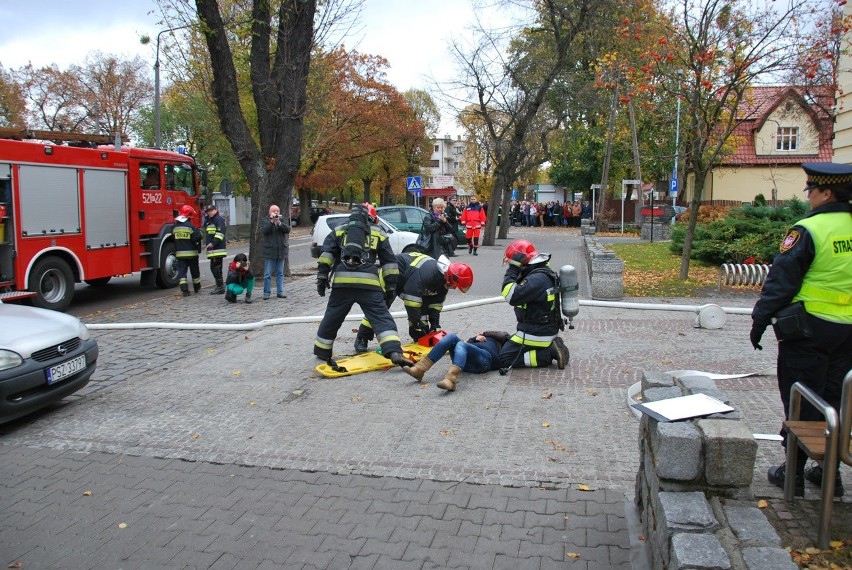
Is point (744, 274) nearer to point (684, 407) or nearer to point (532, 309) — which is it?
point (532, 309)

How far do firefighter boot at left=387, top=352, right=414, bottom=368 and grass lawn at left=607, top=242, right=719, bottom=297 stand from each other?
273 inches

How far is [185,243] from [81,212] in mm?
1990

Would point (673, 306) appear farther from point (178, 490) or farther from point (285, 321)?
point (178, 490)

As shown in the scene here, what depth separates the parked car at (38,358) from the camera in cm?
598

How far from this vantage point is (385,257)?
7.88 m

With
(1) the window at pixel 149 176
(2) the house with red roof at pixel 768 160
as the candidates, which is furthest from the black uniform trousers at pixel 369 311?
(2) the house with red roof at pixel 768 160

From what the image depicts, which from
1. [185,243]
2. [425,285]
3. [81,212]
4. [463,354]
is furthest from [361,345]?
[81,212]

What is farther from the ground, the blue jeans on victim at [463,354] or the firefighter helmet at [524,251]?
the firefighter helmet at [524,251]

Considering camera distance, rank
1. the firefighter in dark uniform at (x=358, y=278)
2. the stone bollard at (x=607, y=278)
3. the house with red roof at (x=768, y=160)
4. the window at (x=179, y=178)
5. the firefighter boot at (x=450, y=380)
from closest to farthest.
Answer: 1. the firefighter boot at (x=450, y=380)
2. the firefighter in dark uniform at (x=358, y=278)
3. the stone bollard at (x=607, y=278)
4. the window at (x=179, y=178)
5. the house with red roof at (x=768, y=160)

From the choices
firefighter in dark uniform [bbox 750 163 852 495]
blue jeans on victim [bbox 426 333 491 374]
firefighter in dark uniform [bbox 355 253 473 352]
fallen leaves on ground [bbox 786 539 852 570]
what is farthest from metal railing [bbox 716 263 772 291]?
fallen leaves on ground [bbox 786 539 852 570]

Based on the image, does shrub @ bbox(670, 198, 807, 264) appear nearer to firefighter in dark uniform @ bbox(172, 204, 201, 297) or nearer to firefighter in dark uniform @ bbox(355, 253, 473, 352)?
firefighter in dark uniform @ bbox(355, 253, 473, 352)

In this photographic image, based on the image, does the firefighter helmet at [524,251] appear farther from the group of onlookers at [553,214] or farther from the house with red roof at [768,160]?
the group of onlookers at [553,214]

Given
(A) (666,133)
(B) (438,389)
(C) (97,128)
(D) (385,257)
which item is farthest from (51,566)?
(C) (97,128)

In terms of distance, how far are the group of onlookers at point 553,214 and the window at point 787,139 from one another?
493 inches
